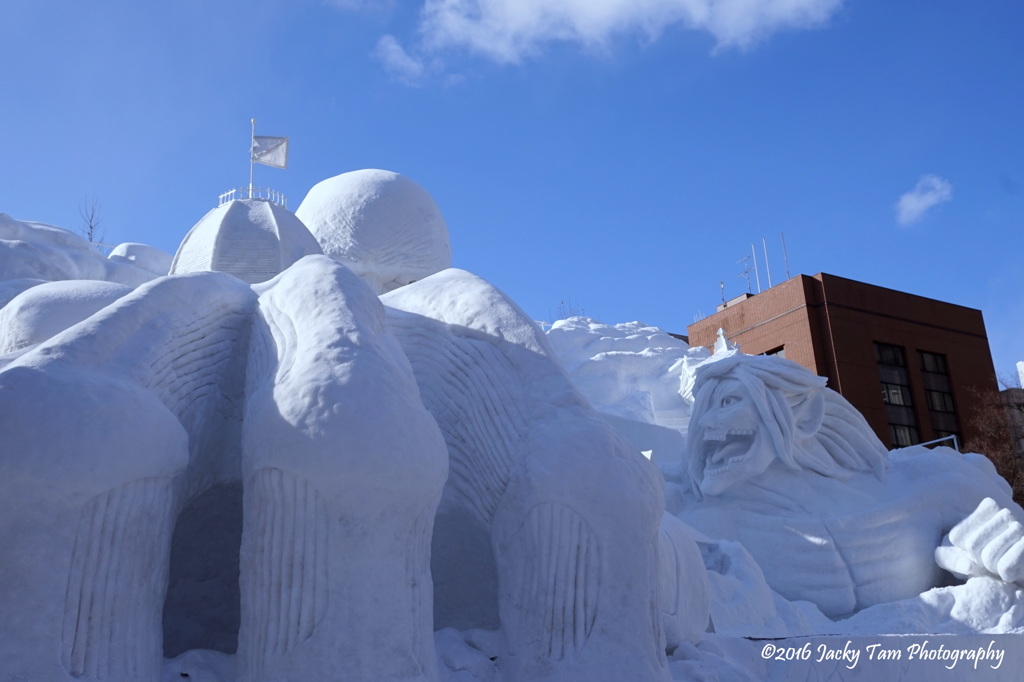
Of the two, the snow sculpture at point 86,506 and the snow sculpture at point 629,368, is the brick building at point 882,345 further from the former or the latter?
the snow sculpture at point 86,506

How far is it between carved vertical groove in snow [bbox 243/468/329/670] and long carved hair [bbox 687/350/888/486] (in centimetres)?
524

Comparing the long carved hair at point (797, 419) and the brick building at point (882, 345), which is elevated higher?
the brick building at point (882, 345)

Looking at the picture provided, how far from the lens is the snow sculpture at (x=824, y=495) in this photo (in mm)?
6629

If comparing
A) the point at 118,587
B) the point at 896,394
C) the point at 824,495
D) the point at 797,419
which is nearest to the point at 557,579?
the point at 118,587

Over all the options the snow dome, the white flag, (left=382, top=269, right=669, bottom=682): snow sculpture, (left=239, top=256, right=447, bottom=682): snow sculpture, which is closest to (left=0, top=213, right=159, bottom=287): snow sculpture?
the white flag

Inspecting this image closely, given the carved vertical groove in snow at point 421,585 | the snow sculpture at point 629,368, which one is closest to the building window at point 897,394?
the snow sculpture at point 629,368

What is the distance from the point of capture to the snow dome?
16.4 ft

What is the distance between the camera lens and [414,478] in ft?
8.46

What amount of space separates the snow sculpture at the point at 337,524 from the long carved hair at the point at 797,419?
499 cm

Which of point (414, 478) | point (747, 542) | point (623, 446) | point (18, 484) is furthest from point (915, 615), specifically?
point (18, 484)

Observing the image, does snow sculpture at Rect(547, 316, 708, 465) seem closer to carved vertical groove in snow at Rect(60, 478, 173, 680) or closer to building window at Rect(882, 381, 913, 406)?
carved vertical groove in snow at Rect(60, 478, 173, 680)

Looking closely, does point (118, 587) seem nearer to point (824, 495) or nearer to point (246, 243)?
point (246, 243)

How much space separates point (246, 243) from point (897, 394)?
1159 inches

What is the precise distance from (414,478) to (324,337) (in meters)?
0.56
